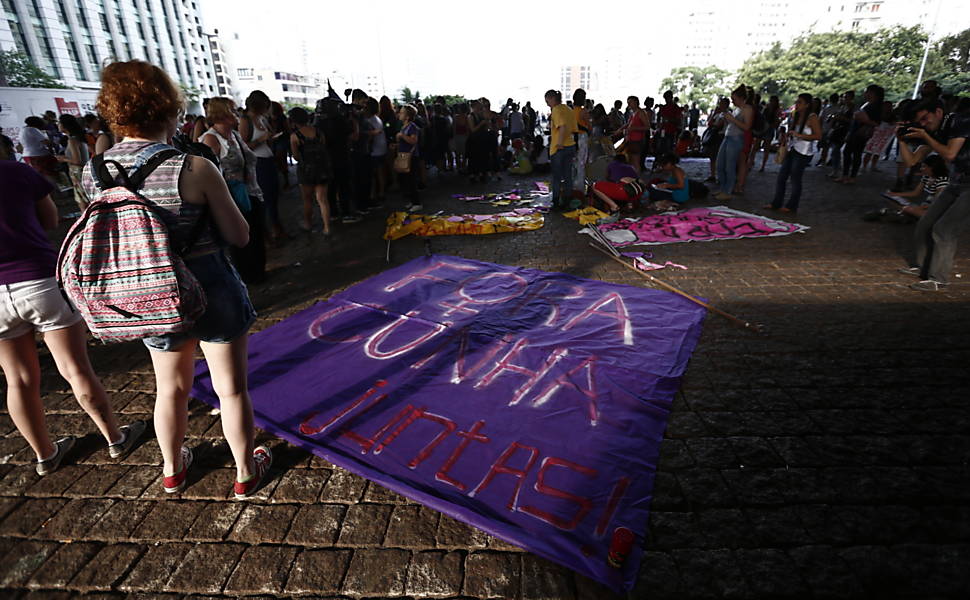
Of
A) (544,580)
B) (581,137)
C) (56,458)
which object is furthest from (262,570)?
(581,137)

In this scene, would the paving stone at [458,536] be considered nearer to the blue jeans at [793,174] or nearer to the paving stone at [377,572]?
the paving stone at [377,572]

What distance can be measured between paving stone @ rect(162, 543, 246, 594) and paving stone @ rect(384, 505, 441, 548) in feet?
2.18

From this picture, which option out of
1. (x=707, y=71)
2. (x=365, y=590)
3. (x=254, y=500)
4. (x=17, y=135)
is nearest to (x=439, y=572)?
(x=365, y=590)

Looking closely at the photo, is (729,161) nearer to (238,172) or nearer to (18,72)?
(238,172)

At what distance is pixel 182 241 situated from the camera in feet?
5.92

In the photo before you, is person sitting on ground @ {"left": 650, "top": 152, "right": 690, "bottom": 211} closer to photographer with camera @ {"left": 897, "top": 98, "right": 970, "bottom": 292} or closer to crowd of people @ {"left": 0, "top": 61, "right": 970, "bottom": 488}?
crowd of people @ {"left": 0, "top": 61, "right": 970, "bottom": 488}

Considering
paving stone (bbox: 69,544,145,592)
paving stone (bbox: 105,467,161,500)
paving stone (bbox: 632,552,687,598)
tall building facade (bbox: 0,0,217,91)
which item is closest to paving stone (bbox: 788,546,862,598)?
paving stone (bbox: 632,552,687,598)

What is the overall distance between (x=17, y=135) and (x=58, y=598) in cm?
2218

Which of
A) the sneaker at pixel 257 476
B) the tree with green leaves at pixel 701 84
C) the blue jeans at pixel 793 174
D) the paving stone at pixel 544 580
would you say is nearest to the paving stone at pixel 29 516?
the sneaker at pixel 257 476

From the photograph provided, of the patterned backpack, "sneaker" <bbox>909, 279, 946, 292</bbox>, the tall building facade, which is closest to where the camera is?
the patterned backpack

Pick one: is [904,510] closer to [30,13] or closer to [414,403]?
[414,403]

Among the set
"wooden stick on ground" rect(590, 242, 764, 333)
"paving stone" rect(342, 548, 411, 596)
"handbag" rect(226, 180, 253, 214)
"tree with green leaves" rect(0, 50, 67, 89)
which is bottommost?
"paving stone" rect(342, 548, 411, 596)

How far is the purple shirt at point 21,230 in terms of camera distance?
2131 millimetres

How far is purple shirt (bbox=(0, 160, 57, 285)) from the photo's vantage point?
2131 millimetres
